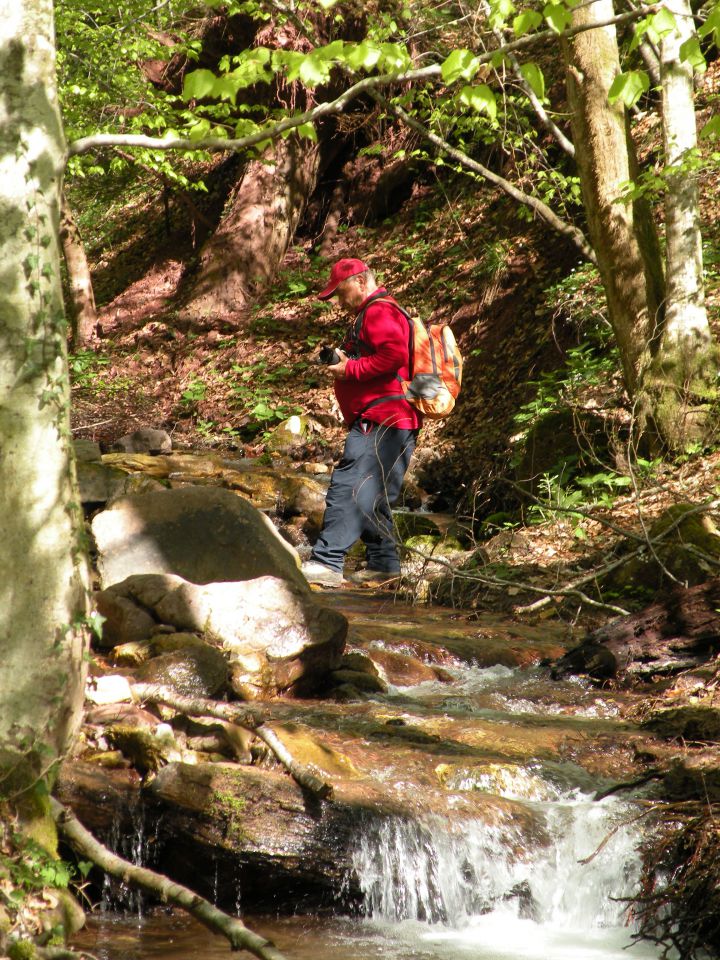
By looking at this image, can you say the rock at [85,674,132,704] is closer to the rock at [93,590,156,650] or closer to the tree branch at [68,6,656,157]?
the rock at [93,590,156,650]

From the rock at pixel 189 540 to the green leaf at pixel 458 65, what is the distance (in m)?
3.88

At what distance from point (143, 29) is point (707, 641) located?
14.5 metres

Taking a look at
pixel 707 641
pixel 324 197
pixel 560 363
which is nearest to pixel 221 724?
pixel 707 641

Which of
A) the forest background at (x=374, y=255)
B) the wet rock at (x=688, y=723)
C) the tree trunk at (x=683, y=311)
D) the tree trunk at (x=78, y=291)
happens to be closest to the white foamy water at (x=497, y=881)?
the wet rock at (x=688, y=723)

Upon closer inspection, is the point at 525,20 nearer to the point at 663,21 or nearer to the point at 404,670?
the point at 663,21

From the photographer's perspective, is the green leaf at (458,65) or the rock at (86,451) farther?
the rock at (86,451)

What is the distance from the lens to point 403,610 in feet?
25.5

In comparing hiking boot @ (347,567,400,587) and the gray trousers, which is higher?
the gray trousers

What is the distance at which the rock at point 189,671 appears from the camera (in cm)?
487

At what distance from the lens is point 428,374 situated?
682cm

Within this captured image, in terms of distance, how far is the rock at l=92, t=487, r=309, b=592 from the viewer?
6777 mm

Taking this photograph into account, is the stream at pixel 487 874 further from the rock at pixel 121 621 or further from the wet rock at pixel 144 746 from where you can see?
the rock at pixel 121 621

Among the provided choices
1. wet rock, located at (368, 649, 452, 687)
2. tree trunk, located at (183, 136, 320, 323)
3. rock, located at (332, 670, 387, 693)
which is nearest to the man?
wet rock, located at (368, 649, 452, 687)

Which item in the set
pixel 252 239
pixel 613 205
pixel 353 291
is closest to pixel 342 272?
pixel 353 291
